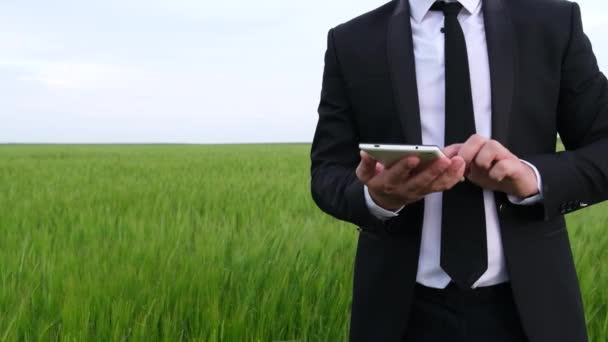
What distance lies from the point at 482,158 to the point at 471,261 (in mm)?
239

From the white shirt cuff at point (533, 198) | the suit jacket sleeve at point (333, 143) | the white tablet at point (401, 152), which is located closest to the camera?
the white tablet at point (401, 152)

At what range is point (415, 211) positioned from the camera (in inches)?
42.1

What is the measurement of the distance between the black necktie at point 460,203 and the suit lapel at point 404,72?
0.06 meters

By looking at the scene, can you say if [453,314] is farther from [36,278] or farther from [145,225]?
[145,225]

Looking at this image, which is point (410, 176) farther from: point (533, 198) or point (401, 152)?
point (533, 198)

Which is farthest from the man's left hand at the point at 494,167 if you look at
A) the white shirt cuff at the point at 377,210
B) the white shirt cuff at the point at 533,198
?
the white shirt cuff at the point at 377,210

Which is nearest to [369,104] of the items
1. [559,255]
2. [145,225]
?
[559,255]

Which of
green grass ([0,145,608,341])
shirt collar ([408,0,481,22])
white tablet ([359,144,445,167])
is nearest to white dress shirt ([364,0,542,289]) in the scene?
shirt collar ([408,0,481,22])

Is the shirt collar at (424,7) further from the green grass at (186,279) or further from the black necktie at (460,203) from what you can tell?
the green grass at (186,279)

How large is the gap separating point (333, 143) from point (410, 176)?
43 cm

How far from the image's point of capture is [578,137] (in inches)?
45.0

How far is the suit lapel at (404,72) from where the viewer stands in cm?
107

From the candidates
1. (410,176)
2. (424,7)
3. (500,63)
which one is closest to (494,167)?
(410,176)

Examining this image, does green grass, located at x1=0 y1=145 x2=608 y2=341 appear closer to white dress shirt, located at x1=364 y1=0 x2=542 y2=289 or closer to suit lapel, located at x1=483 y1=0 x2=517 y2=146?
white dress shirt, located at x1=364 y1=0 x2=542 y2=289
